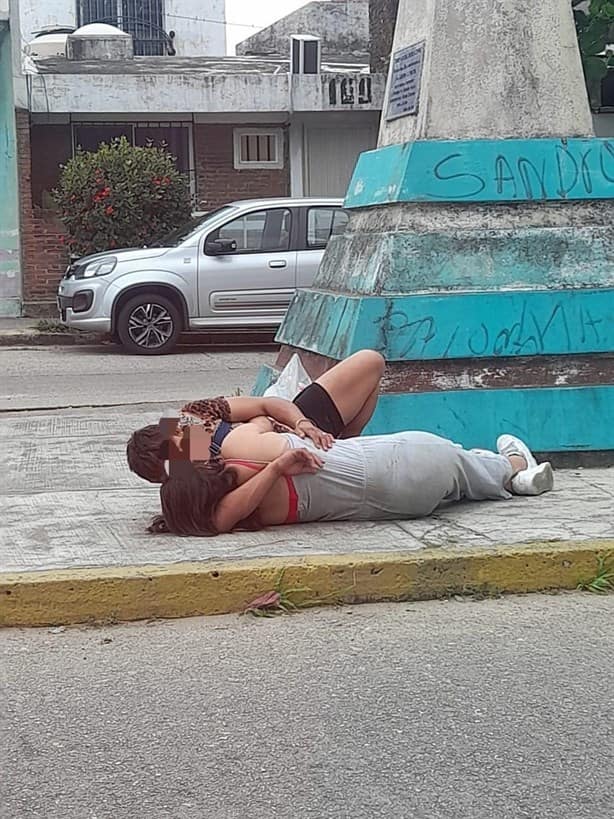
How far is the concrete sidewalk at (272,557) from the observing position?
490 centimetres

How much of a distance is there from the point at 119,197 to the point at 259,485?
469 inches

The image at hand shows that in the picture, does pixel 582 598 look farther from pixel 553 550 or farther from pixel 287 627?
pixel 287 627

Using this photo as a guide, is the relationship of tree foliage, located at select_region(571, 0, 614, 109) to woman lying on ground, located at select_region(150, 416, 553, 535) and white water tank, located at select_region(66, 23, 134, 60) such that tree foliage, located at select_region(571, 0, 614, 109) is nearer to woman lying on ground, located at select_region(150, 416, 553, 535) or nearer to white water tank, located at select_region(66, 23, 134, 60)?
woman lying on ground, located at select_region(150, 416, 553, 535)

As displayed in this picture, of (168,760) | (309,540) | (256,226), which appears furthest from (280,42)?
(168,760)

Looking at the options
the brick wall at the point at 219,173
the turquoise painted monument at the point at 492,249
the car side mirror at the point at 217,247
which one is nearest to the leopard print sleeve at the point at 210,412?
the turquoise painted monument at the point at 492,249

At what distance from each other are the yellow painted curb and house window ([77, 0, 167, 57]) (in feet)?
109

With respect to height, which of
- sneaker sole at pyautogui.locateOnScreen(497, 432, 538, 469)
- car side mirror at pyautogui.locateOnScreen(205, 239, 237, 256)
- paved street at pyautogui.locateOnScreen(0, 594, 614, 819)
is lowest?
paved street at pyautogui.locateOnScreen(0, 594, 614, 819)

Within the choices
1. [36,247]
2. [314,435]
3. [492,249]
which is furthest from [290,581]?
[36,247]

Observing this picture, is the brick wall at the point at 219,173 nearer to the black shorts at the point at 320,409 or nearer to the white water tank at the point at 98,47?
the white water tank at the point at 98,47

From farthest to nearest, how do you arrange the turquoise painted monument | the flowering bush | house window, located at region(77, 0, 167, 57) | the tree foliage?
1. house window, located at region(77, 0, 167, 57)
2. the flowering bush
3. the tree foliage
4. the turquoise painted monument

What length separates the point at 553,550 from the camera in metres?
5.28

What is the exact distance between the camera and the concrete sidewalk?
490cm

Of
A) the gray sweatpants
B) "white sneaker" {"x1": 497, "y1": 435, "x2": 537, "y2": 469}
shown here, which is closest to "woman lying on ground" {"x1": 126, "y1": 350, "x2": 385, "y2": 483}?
the gray sweatpants

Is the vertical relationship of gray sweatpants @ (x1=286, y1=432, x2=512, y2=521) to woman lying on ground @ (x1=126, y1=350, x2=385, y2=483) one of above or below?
below
